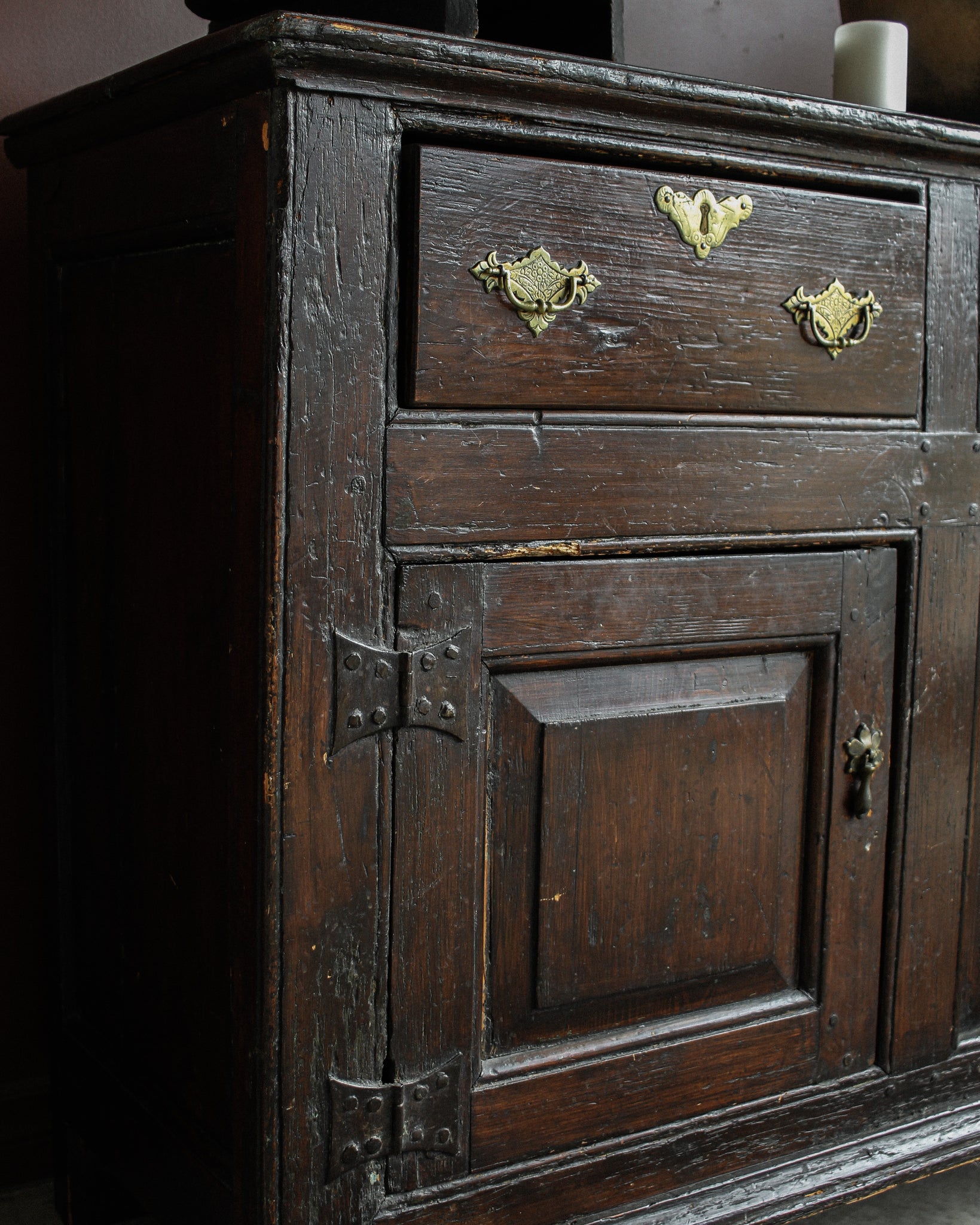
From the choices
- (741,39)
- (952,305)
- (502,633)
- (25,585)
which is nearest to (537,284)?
(502,633)

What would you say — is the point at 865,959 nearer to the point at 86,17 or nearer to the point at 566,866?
the point at 566,866

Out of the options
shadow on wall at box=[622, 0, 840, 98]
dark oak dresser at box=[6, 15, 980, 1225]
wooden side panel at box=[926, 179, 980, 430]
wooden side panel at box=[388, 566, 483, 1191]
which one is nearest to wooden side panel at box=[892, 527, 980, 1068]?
dark oak dresser at box=[6, 15, 980, 1225]

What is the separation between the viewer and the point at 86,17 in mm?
1456

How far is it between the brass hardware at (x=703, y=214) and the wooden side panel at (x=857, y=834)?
34 cm

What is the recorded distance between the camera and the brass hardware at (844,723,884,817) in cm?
128

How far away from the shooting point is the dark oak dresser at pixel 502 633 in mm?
975

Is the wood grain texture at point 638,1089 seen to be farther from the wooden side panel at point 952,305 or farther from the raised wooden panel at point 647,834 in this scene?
the wooden side panel at point 952,305

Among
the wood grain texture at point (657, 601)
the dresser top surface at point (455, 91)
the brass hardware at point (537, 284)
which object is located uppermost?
the dresser top surface at point (455, 91)

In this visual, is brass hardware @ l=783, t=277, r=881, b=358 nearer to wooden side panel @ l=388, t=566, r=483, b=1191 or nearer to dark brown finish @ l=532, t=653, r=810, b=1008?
dark brown finish @ l=532, t=653, r=810, b=1008

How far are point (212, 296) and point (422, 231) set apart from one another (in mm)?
183

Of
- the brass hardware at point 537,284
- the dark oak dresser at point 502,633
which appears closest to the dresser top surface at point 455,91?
the dark oak dresser at point 502,633


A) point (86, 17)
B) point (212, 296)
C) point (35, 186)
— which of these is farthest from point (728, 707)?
point (86, 17)

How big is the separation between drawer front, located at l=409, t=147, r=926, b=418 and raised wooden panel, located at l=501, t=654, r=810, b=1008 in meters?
0.26

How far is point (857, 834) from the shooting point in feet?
4.24
